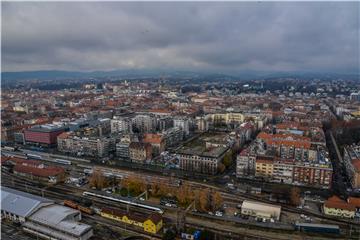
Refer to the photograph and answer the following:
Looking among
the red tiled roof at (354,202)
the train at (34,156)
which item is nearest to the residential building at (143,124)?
the train at (34,156)

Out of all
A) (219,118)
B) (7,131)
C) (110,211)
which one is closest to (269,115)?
(219,118)

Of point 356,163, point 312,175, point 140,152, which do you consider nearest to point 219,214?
point 312,175

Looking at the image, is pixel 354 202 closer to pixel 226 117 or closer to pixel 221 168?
pixel 221 168

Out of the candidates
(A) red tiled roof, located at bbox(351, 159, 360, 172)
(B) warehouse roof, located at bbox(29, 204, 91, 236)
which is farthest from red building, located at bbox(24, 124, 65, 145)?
(A) red tiled roof, located at bbox(351, 159, 360, 172)

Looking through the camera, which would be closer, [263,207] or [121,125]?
[263,207]

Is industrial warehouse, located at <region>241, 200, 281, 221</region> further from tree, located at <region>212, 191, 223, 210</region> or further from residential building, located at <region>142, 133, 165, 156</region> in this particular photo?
residential building, located at <region>142, 133, 165, 156</region>

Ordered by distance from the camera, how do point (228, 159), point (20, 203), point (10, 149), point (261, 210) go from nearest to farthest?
point (20, 203) → point (261, 210) → point (228, 159) → point (10, 149)
